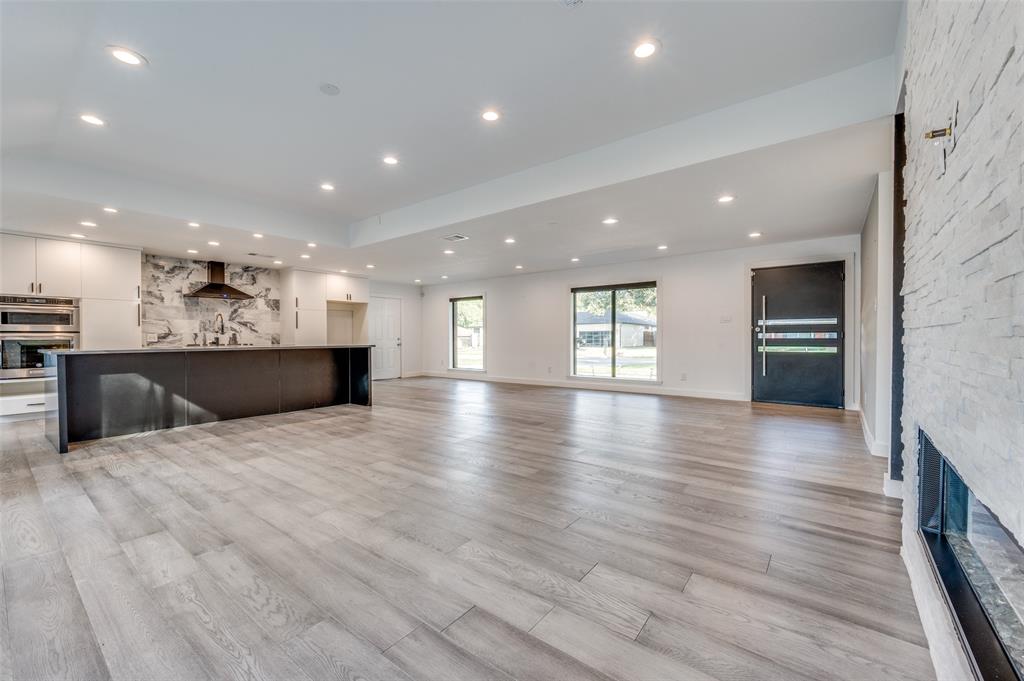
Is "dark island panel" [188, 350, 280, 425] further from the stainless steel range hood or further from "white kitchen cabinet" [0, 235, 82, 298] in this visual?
the stainless steel range hood

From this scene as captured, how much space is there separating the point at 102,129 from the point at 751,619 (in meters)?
5.30

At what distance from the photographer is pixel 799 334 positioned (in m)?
6.17

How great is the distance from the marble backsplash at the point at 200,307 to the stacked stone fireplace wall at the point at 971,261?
889 cm

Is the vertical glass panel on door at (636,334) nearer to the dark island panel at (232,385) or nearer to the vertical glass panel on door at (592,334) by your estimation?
the vertical glass panel on door at (592,334)

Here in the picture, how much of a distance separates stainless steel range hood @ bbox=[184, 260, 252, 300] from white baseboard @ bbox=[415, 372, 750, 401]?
481 cm

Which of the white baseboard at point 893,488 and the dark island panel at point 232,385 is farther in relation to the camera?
the dark island panel at point 232,385

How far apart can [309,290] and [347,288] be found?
2.81 feet

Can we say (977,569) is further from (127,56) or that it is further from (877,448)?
(127,56)

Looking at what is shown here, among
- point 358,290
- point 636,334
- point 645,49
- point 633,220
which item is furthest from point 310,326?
point 645,49

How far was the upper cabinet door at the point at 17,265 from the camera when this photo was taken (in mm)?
5117

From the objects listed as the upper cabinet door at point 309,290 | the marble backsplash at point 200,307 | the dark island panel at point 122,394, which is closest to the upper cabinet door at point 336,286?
the upper cabinet door at point 309,290

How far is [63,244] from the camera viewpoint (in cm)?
554

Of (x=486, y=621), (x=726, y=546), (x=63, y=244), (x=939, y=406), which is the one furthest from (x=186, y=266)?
(x=939, y=406)

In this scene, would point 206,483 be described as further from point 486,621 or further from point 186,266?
point 186,266
